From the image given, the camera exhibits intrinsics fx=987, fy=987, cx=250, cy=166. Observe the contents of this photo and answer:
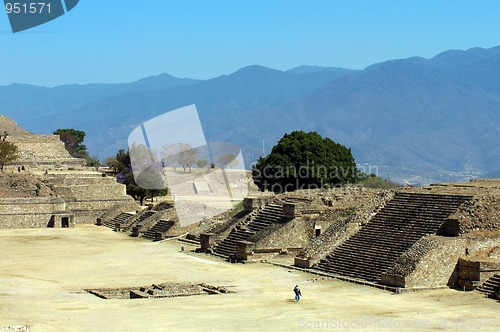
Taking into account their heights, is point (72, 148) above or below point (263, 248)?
above

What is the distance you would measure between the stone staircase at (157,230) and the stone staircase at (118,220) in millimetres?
6752

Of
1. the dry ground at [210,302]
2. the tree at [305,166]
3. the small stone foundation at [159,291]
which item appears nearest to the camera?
the dry ground at [210,302]

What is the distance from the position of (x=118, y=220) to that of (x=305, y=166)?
1351 centimetres

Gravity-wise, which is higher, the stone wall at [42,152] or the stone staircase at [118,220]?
the stone wall at [42,152]

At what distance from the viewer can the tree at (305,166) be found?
6894cm

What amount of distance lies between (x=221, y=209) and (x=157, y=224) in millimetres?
4610

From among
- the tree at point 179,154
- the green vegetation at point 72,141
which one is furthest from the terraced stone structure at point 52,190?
the green vegetation at point 72,141

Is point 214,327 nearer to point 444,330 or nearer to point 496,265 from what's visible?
point 444,330

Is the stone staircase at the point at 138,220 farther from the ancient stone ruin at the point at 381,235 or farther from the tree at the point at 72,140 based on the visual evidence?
the tree at the point at 72,140

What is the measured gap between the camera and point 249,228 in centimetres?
5022

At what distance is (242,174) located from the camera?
102000 mm

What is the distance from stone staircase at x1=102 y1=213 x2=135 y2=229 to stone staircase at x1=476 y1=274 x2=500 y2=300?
35.1 meters

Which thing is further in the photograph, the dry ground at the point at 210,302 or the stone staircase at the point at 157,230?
the stone staircase at the point at 157,230

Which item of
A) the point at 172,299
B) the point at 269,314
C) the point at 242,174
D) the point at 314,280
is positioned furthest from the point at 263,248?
the point at 242,174
